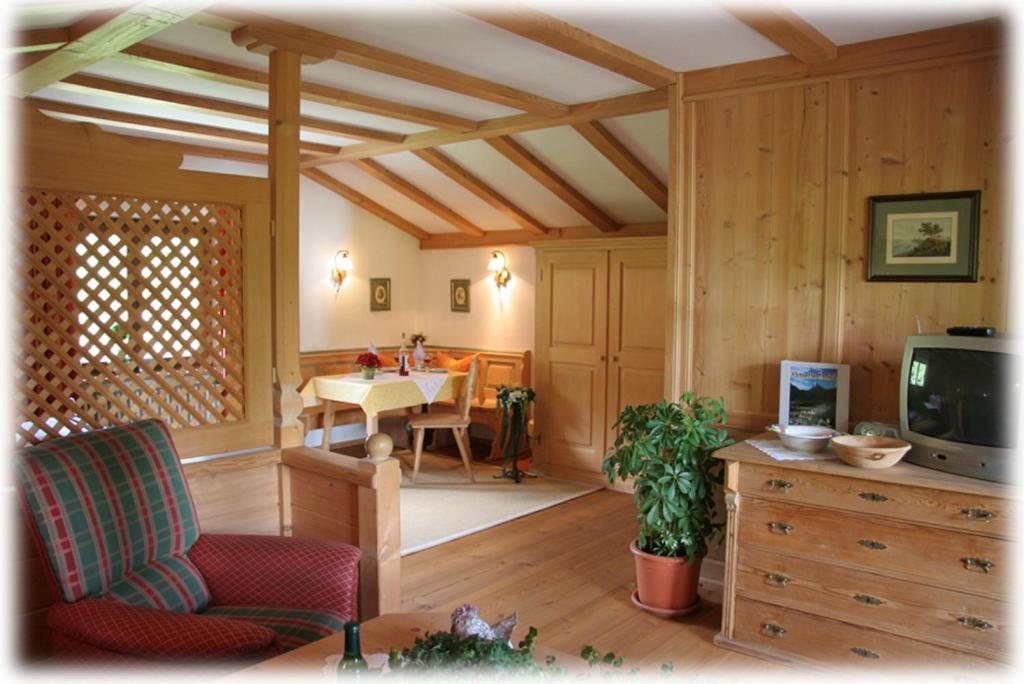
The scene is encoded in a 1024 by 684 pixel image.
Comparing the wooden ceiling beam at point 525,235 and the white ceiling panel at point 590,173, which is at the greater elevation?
the white ceiling panel at point 590,173

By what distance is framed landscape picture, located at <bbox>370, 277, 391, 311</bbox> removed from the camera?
7.69 m

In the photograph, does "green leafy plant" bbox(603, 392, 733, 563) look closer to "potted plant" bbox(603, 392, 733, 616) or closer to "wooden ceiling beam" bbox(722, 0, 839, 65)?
"potted plant" bbox(603, 392, 733, 616)

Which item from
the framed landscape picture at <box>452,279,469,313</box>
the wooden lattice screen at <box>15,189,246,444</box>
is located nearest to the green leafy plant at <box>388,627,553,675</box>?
the wooden lattice screen at <box>15,189,246,444</box>

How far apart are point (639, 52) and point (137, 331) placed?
2.33m

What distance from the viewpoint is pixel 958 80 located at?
10.2ft

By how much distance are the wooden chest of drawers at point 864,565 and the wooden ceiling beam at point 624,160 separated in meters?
2.25

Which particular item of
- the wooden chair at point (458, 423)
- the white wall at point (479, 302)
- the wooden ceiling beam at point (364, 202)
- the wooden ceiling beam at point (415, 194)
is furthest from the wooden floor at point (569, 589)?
the wooden ceiling beam at point (364, 202)

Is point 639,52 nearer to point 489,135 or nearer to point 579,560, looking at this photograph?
point 489,135

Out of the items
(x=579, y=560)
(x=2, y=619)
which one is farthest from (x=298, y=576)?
(x=579, y=560)

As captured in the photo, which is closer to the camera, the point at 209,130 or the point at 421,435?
the point at 209,130

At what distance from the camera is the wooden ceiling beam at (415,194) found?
6.77m

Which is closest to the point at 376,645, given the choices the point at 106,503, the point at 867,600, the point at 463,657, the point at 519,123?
the point at 463,657

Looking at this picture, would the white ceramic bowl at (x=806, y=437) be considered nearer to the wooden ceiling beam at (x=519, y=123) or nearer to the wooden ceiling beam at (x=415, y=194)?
the wooden ceiling beam at (x=519, y=123)

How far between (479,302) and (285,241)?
4.33 m
